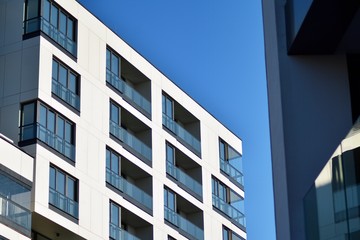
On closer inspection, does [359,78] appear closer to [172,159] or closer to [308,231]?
[308,231]

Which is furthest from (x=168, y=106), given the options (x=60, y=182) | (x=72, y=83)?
(x=60, y=182)

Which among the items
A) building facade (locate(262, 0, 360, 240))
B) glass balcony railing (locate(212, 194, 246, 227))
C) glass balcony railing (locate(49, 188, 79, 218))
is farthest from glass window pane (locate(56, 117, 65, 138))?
building facade (locate(262, 0, 360, 240))

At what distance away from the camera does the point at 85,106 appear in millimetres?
49625

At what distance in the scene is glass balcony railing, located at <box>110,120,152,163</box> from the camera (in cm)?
5256

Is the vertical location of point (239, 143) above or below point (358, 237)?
above

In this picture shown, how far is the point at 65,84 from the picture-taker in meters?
48.5

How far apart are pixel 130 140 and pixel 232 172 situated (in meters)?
12.3

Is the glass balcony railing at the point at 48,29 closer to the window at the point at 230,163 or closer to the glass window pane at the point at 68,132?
the glass window pane at the point at 68,132

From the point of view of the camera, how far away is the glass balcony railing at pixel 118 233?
50.1m

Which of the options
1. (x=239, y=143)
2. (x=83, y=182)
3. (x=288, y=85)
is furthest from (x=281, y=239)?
(x=239, y=143)

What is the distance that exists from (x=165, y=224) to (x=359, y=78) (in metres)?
38.2

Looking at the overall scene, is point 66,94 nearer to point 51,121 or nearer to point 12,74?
point 51,121

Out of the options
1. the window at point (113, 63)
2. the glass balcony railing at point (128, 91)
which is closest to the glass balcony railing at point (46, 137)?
the glass balcony railing at point (128, 91)

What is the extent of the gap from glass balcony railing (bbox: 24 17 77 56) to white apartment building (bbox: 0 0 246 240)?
0.06 meters
